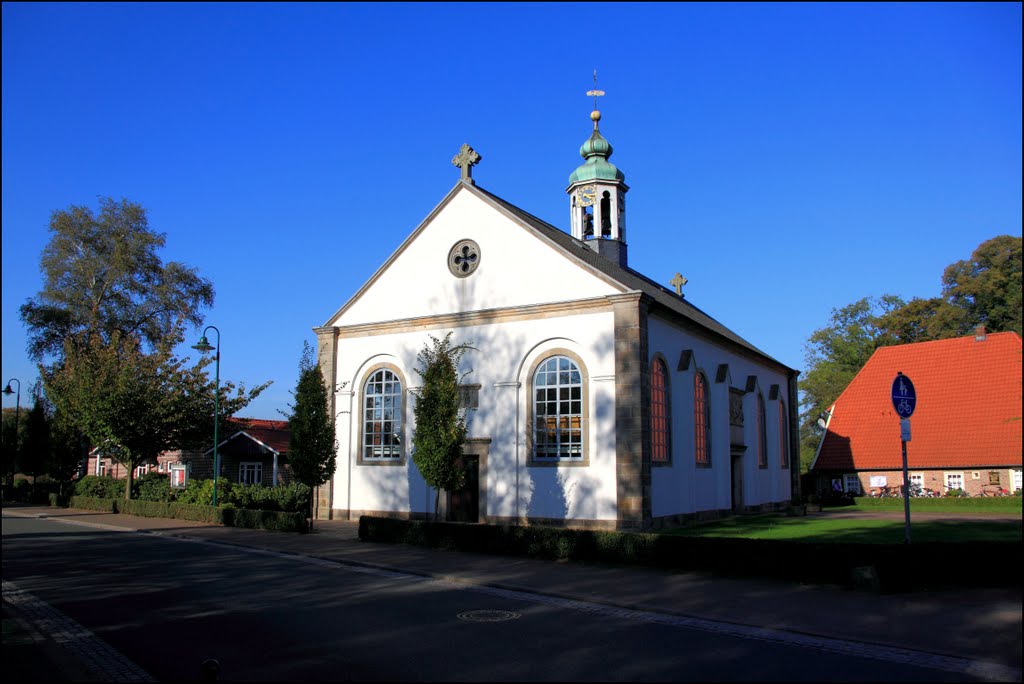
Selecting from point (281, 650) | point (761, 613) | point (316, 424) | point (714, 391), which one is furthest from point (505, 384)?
point (281, 650)

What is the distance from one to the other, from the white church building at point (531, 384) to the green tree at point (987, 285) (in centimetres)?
2334

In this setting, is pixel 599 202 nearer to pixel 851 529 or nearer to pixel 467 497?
pixel 467 497

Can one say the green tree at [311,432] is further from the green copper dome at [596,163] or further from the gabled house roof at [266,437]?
the gabled house roof at [266,437]

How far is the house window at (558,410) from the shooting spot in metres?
22.5

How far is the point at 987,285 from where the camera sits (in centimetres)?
4403

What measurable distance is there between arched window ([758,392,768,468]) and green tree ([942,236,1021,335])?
18.2 metres

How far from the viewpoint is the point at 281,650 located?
28.2 feet

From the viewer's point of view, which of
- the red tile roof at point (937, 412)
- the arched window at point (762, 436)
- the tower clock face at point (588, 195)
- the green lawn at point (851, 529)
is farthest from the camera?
the red tile roof at point (937, 412)

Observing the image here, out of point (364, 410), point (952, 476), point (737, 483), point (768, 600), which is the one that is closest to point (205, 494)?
point (364, 410)

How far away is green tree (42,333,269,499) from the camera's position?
31.1 meters

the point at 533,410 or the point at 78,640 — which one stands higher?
the point at 533,410

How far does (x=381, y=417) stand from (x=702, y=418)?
11.1 meters

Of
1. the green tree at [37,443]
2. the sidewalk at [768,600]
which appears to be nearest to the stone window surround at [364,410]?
the sidewalk at [768,600]

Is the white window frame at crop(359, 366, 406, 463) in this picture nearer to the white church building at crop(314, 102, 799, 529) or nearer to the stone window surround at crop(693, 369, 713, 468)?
the white church building at crop(314, 102, 799, 529)
